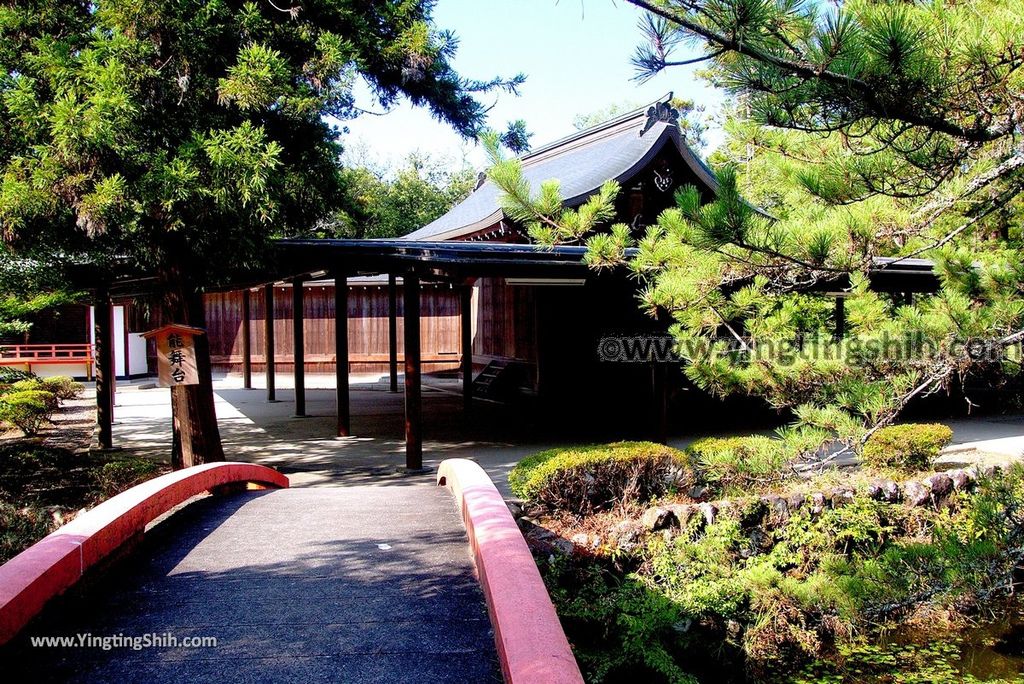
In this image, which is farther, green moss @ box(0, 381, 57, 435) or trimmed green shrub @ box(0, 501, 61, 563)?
green moss @ box(0, 381, 57, 435)

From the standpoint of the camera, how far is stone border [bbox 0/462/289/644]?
3.39 m

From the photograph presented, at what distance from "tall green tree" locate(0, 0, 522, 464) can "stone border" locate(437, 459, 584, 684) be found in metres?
3.53

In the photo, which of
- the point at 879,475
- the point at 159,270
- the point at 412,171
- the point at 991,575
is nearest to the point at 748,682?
the point at 991,575

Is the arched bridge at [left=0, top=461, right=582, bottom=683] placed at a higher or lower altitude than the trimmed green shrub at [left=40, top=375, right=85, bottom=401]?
lower

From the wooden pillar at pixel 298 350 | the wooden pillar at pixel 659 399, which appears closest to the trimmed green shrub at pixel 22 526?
the wooden pillar at pixel 659 399

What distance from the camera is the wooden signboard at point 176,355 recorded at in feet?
23.2

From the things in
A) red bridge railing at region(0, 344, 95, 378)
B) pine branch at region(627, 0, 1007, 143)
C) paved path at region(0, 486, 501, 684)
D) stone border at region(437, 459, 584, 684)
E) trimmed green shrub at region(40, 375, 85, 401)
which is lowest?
paved path at region(0, 486, 501, 684)

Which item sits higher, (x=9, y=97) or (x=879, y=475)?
(x=9, y=97)

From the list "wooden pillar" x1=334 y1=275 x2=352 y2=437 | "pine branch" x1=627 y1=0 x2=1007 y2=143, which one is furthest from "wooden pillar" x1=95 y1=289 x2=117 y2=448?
"pine branch" x1=627 y1=0 x2=1007 y2=143

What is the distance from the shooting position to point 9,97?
20.6ft

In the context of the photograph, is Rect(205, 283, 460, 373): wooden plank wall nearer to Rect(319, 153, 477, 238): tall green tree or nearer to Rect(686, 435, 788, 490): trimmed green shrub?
Rect(319, 153, 477, 238): tall green tree

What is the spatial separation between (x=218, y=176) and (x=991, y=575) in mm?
6051

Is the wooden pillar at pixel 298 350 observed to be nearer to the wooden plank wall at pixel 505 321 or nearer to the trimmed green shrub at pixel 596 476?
the wooden plank wall at pixel 505 321

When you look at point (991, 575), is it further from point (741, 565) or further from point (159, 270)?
point (159, 270)
